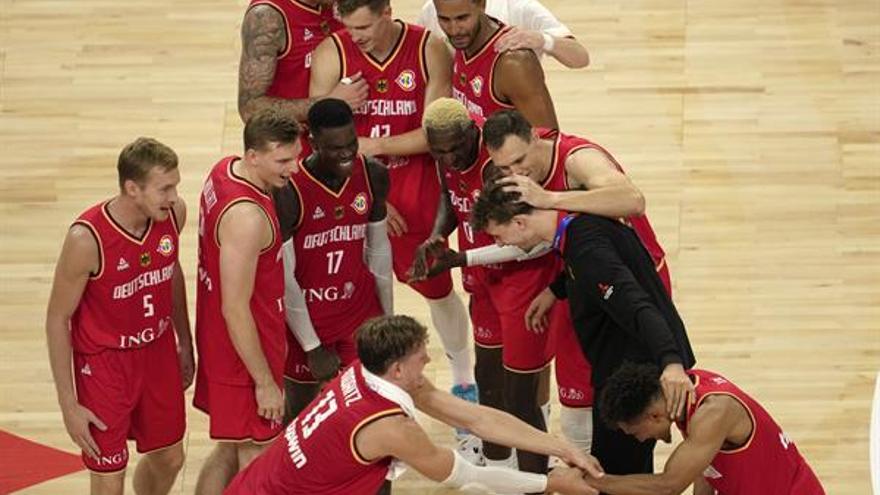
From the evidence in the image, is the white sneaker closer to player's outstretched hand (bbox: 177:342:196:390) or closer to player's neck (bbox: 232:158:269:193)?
player's outstretched hand (bbox: 177:342:196:390)

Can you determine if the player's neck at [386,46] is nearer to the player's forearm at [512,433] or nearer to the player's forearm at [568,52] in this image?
the player's forearm at [568,52]

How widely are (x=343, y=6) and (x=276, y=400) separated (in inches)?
56.9

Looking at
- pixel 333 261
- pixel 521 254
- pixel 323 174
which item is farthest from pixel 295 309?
pixel 521 254

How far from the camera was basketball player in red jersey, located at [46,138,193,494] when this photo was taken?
6.25 metres

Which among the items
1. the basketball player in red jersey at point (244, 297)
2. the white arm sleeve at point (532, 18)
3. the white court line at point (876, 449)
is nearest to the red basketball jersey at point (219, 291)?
the basketball player in red jersey at point (244, 297)

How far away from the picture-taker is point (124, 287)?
20.8 feet

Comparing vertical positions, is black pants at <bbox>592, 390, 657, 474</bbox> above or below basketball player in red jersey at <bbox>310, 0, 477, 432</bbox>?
below

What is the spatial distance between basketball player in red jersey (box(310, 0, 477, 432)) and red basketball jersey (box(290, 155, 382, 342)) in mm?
329

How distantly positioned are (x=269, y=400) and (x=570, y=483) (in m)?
1.12

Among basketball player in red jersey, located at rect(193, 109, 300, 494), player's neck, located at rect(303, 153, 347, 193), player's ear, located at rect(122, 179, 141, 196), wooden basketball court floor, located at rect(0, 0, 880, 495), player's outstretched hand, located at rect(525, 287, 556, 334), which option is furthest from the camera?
wooden basketball court floor, located at rect(0, 0, 880, 495)

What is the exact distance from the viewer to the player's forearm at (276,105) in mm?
7077

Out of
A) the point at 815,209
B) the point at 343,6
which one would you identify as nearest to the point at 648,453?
the point at 343,6

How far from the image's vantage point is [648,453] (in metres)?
6.36

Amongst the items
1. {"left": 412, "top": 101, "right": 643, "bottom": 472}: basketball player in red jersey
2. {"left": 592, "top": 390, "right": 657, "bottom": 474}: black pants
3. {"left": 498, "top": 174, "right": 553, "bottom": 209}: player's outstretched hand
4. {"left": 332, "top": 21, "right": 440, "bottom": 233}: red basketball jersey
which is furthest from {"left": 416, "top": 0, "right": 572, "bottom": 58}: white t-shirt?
{"left": 592, "top": 390, "right": 657, "bottom": 474}: black pants
